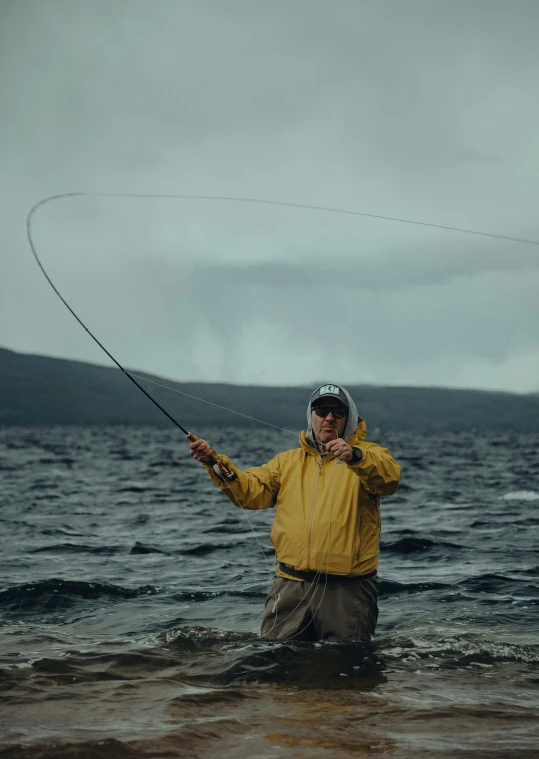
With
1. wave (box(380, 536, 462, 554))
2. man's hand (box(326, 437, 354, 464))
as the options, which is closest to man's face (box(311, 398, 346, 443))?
man's hand (box(326, 437, 354, 464))

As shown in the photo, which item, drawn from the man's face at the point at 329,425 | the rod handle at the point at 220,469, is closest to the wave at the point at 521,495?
the man's face at the point at 329,425

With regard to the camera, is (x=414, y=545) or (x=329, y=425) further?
(x=414, y=545)

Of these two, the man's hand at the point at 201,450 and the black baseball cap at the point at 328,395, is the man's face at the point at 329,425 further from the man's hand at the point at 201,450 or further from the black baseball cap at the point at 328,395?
the man's hand at the point at 201,450

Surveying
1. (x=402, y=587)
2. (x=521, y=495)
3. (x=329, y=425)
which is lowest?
(x=402, y=587)

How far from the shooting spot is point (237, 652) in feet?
23.3

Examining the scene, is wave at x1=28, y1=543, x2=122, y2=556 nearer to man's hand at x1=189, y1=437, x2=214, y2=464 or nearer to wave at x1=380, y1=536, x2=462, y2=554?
wave at x1=380, y1=536, x2=462, y2=554

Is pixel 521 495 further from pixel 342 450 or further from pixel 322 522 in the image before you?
pixel 342 450

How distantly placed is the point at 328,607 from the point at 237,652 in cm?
127

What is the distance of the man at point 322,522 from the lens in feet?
20.1

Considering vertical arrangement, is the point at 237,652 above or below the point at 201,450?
below

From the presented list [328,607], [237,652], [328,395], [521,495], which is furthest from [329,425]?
[521,495]

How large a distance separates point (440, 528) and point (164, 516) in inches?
230

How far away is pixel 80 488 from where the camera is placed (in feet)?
84.7

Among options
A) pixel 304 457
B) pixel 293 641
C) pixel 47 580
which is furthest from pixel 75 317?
pixel 47 580
